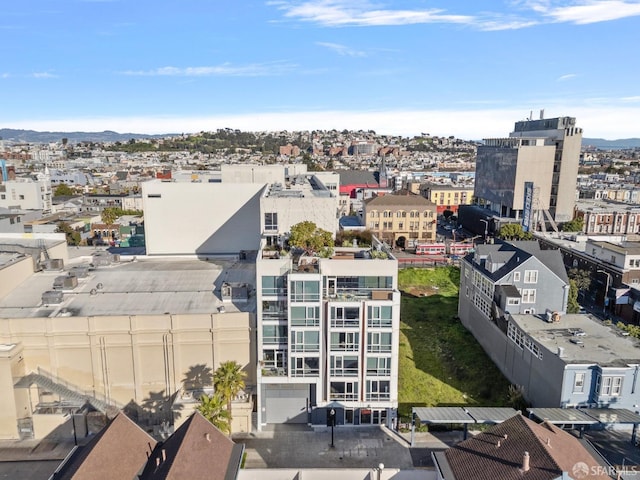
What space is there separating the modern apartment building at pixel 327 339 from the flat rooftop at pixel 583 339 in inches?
502

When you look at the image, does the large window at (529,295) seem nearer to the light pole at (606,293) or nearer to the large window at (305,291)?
the large window at (305,291)

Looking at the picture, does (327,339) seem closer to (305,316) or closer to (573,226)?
(305,316)

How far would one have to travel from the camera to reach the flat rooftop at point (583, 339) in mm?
33156

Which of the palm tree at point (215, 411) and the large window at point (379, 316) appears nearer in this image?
the palm tree at point (215, 411)

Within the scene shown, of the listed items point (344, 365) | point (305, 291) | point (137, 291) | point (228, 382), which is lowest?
point (344, 365)

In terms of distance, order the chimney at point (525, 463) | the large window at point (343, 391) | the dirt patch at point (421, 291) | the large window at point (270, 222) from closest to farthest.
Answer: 1. the chimney at point (525, 463)
2. the large window at point (343, 391)
3. the large window at point (270, 222)
4. the dirt patch at point (421, 291)

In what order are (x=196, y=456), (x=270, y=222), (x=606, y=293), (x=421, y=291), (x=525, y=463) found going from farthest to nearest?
1. (x=421, y=291)
2. (x=606, y=293)
3. (x=270, y=222)
4. (x=196, y=456)
5. (x=525, y=463)

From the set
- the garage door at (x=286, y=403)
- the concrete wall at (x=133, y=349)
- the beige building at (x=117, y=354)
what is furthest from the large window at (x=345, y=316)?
the concrete wall at (x=133, y=349)

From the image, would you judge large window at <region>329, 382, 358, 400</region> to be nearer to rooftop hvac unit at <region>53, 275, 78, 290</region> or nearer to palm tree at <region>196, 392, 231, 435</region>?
Answer: palm tree at <region>196, 392, 231, 435</region>

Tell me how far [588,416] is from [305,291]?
21122 mm

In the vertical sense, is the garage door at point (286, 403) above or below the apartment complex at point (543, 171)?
below

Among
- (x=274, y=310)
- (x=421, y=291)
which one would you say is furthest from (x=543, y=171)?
(x=274, y=310)

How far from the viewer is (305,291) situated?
33438 millimetres

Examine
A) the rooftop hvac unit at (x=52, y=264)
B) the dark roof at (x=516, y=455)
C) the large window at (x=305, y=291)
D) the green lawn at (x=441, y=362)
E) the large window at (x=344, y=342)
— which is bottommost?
the green lawn at (x=441, y=362)
